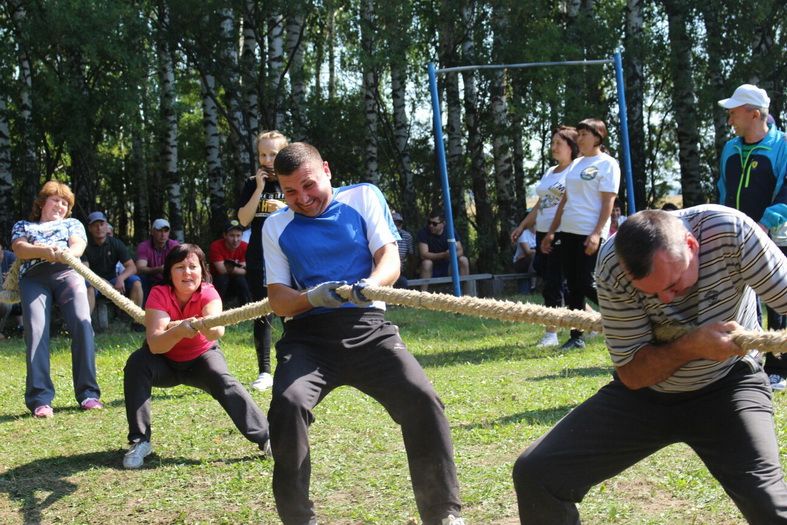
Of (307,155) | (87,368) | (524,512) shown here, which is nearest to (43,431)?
(87,368)

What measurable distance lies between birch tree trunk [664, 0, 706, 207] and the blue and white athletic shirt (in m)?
14.5

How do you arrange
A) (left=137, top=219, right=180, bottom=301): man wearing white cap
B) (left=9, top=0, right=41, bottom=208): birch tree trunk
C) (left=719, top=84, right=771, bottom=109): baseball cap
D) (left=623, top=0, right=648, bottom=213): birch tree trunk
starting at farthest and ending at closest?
(left=623, top=0, right=648, bottom=213): birch tree trunk < (left=9, top=0, right=41, bottom=208): birch tree trunk < (left=137, top=219, right=180, bottom=301): man wearing white cap < (left=719, top=84, right=771, bottom=109): baseball cap

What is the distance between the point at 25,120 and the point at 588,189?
36.0 feet

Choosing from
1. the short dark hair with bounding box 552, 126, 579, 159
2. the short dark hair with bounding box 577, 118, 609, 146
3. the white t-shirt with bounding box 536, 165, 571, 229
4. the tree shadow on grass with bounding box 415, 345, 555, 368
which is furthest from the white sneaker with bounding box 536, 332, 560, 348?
the short dark hair with bounding box 577, 118, 609, 146

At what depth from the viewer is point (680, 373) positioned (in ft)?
10.3

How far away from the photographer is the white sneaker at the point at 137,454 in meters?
5.29

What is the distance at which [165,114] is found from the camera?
17.1 meters

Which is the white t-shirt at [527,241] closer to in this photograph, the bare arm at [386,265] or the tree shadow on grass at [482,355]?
the tree shadow on grass at [482,355]

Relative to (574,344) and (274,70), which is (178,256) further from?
(274,70)

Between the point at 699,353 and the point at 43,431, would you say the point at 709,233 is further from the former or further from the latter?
the point at 43,431

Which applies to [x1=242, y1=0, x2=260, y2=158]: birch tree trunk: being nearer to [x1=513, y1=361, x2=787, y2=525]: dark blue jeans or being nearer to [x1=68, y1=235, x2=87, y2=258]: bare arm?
[x1=68, y1=235, x2=87, y2=258]: bare arm

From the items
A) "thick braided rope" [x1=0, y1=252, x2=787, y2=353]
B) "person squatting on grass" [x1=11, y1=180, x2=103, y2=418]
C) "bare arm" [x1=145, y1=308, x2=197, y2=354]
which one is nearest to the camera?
"thick braided rope" [x1=0, y1=252, x2=787, y2=353]

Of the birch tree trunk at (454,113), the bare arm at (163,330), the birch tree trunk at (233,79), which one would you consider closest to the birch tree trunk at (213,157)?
the birch tree trunk at (233,79)

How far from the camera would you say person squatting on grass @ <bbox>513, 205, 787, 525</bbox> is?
2.87m
